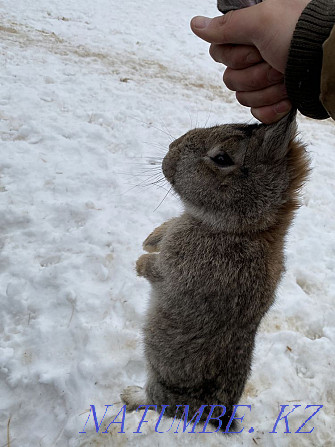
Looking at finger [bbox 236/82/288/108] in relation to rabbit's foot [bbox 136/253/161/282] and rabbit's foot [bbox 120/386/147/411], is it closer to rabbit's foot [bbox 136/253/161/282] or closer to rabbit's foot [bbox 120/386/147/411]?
rabbit's foot [bbox 136/253/161/282]

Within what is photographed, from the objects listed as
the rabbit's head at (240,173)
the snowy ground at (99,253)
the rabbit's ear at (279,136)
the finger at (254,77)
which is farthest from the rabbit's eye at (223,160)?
the snowy ground at (99,253)

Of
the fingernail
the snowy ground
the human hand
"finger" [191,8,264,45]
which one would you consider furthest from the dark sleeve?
the snowy ground

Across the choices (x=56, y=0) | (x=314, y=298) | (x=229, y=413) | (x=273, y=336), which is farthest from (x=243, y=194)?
(x=56, y=0)

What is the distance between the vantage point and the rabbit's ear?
7.79 feet

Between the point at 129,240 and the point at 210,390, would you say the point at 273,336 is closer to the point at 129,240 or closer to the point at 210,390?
the point at 210,390

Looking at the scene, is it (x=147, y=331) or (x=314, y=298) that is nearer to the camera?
(x=147, y=331)

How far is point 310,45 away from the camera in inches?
85.1

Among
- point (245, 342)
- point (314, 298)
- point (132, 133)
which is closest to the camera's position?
point (245, 342)

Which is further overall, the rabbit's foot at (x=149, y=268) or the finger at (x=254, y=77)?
the rabbit's foot at (x=149, y=268)

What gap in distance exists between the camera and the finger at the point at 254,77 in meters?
2.62

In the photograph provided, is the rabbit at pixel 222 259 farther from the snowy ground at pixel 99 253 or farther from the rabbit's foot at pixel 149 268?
the snowy ground at pixel 99 253

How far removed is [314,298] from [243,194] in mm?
2242

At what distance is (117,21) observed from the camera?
10.6m

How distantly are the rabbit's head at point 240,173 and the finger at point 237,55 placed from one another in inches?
16.6
